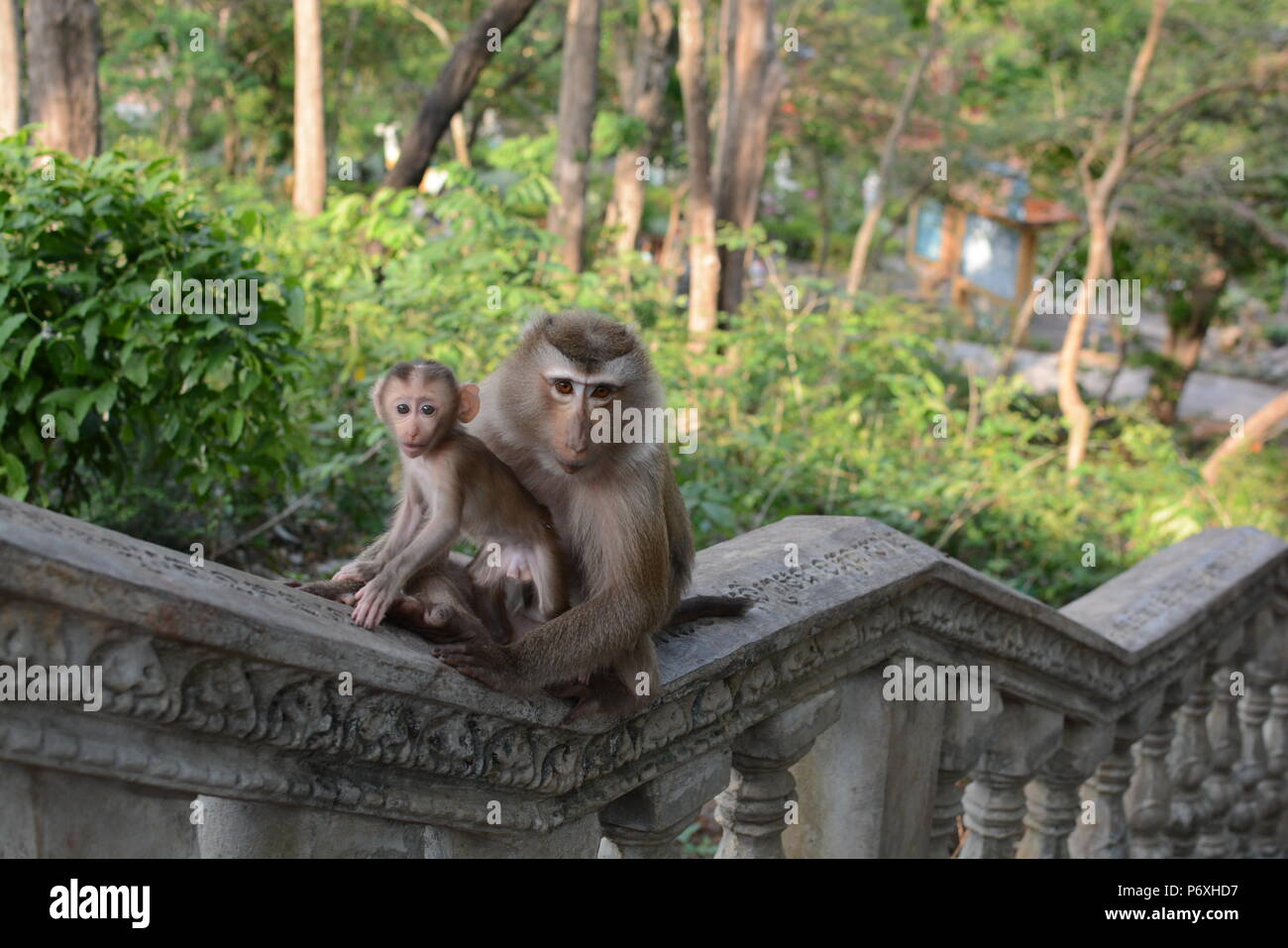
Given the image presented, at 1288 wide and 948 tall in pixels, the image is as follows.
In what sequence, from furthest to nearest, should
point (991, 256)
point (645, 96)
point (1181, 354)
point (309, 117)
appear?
point (991, 256), point (1181, 354), point (645, 96), point (309, 117)

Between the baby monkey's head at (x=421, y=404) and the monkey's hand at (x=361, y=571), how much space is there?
0.68 ft

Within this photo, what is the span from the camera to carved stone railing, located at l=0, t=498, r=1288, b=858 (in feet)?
4.53

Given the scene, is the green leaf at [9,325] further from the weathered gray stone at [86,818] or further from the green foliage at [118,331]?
the weathered gray stone at [86,818]

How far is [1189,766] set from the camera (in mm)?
3670

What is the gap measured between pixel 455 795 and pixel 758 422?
5393mm

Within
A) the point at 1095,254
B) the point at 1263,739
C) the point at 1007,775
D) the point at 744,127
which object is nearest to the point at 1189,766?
the point at 1263,739

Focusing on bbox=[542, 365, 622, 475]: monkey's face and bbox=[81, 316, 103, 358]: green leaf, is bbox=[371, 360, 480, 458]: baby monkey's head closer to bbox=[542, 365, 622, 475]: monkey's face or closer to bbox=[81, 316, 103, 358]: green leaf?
bbox=[542, 365, 622, 475]: monkey's face

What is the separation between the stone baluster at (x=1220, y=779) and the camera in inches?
148

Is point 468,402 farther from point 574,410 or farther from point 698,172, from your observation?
point 698,172

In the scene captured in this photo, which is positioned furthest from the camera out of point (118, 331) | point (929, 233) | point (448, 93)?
Result: point (929, 233)

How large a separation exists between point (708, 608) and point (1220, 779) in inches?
88.0

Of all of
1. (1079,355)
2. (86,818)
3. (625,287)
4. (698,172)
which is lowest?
(86,818)

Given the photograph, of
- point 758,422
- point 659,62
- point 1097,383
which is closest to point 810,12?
point 659,62
